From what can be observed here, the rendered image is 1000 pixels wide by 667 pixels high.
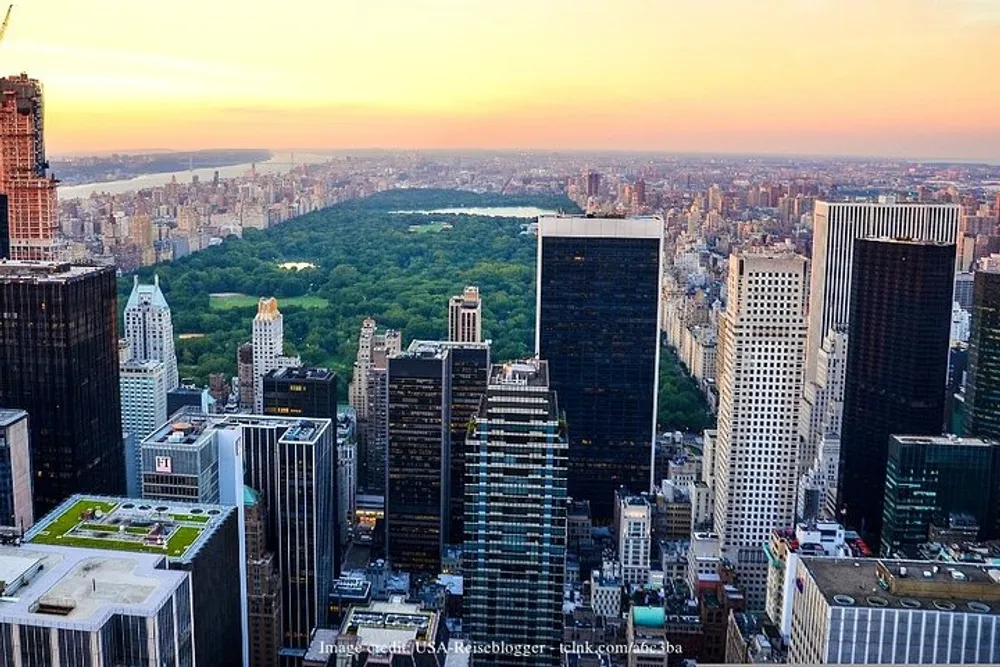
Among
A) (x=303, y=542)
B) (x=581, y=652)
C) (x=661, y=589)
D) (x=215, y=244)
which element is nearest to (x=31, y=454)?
(x=303, y=542)

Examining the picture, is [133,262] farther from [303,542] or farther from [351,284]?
[303,542]

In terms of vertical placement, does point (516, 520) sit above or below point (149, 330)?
below

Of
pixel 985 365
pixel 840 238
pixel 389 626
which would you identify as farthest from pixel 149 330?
pixel 985 365

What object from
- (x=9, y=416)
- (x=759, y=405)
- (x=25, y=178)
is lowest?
(x=759, y=405)

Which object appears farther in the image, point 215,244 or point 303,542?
point 215,244

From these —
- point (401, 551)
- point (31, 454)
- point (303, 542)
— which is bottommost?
point (401, 551)

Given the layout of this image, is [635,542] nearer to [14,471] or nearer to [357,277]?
[14,471]

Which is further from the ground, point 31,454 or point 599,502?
point 31,454

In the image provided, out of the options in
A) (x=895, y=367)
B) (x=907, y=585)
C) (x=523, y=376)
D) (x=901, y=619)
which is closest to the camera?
(x=901, y=619)
